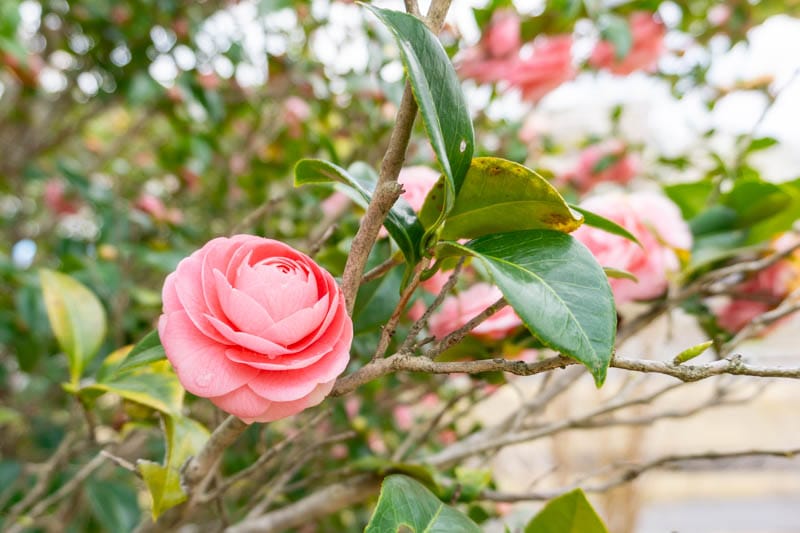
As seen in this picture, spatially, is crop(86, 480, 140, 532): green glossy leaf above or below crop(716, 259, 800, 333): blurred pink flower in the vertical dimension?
below

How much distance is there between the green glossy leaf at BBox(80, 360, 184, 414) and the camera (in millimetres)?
484

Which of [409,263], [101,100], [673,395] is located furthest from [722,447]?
[409,263]

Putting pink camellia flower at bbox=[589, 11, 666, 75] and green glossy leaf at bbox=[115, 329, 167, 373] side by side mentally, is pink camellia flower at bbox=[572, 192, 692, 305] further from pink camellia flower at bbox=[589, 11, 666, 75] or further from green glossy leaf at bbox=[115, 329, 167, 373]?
pink camellia flower at bbox=[589, 11, 666, 75]

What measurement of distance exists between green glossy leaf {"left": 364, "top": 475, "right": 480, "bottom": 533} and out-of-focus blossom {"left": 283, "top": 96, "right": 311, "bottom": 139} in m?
1.06

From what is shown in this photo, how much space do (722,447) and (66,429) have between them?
15.4 ft

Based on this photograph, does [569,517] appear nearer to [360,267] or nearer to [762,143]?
[360,267]

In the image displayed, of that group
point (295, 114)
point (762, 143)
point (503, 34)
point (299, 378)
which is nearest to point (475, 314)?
point (299, 378)

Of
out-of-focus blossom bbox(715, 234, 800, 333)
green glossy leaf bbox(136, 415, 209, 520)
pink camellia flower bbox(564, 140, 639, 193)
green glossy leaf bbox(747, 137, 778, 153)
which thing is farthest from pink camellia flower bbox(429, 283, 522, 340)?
pink camellia flower bbox(564, 140, 639, 193)

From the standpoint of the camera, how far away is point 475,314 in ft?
1.71

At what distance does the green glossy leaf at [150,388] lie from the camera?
1.59ft

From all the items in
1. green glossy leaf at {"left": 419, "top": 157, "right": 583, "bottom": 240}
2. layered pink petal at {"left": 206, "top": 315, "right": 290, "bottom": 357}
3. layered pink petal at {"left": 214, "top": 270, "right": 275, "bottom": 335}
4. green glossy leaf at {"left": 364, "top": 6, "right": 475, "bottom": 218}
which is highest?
green glossy leaf at {"left": 364, "top": 6, "right": 475, "bottom": 218}

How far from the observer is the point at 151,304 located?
0.93 m

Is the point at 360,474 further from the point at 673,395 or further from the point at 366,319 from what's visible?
the point at 673,395

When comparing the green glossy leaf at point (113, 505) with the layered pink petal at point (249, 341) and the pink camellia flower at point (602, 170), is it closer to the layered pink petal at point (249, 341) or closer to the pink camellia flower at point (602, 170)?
the layered pink petal at point (249, 341)
